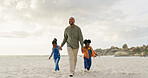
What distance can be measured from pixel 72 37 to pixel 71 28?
16.6 inches

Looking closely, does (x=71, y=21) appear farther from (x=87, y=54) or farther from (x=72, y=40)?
(x=87, y=54)

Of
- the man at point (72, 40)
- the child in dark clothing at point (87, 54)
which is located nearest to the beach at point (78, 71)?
the child in dark clothing at point (87, 54)

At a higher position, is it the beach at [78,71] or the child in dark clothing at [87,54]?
the child in dark clothing at [87,54]

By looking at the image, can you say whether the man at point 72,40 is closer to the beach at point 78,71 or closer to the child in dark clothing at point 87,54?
the beach at point 78,71

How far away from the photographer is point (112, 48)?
61.3 m

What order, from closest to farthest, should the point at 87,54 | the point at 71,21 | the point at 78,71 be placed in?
1. the point at 71,21
2. the point at 87,54
3. the point at 78,71

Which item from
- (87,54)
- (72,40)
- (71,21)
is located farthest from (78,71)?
(71,21)

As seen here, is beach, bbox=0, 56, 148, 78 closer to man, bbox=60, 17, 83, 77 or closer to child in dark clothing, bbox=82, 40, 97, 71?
child in dark clothing, bbox=82, 40, 97, 71

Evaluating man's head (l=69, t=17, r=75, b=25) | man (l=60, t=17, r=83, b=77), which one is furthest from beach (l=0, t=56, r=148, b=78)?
man's head (l=69, t=17, r=75, b=25)

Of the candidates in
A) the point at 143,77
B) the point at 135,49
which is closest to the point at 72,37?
the point at 143,77

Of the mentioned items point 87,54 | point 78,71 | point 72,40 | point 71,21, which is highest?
point 71,21

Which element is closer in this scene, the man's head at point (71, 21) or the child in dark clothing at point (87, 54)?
the man's head at point (71, 21)

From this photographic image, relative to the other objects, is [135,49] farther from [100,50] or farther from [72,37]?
[72,37]

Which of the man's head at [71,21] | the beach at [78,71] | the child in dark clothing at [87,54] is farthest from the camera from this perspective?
the child in dark clothing at [87,54]
